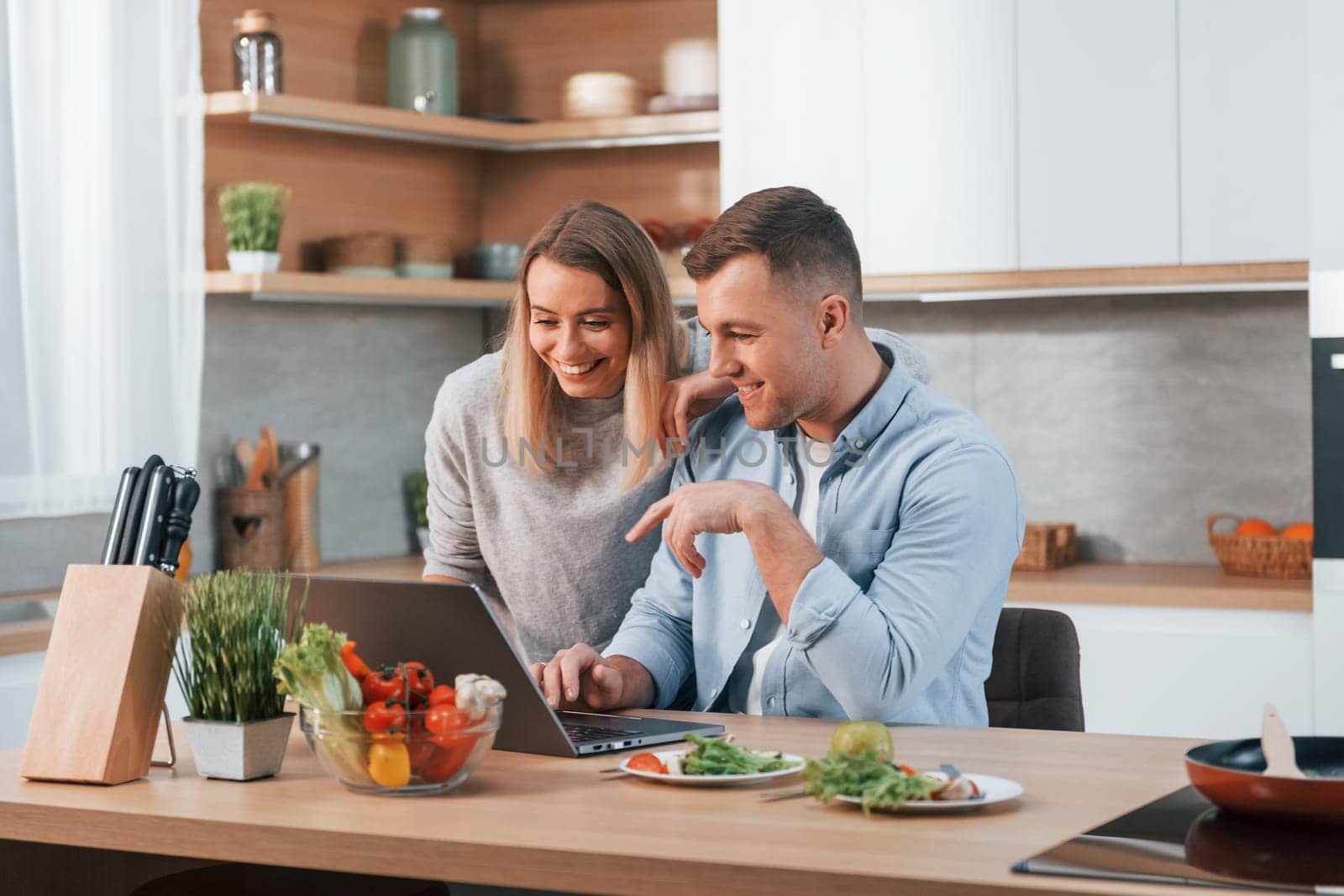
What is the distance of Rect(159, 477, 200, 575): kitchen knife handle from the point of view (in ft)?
5.65

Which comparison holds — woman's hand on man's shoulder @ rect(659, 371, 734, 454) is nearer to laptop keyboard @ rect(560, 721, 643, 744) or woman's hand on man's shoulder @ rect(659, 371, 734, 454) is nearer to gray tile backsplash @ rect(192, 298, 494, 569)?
laptop keyboard @ rect(560, 721, 643, 744)

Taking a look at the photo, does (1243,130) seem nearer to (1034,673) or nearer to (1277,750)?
(1034,673)

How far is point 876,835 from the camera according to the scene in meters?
1.38

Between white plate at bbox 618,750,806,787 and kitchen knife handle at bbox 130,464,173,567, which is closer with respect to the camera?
white plate at bbox 618,750,806,787

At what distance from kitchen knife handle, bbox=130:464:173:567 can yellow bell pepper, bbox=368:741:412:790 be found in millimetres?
349

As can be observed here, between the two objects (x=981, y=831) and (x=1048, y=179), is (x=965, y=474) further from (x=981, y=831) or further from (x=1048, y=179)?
(x=1048, y=179)

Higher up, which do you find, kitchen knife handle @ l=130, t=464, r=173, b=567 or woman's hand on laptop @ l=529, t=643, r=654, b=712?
kitchen knife handle @ l=130, t=464, r=173, b=567

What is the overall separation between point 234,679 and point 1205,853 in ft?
2.96

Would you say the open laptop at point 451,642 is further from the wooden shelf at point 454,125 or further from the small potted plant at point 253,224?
the wooden shelf at point 454,125

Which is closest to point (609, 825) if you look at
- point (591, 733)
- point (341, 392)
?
point (591, 733)

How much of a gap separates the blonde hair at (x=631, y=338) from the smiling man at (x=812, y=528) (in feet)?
0.42

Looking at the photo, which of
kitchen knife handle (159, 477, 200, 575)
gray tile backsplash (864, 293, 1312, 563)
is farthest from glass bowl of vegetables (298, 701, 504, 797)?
gray tile backsplash (864, 293, 1312, 563)

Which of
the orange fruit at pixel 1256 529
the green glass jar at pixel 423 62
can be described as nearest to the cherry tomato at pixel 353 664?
→ the orange fruit at pixel 1256 529

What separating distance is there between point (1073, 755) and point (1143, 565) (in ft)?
8.30
